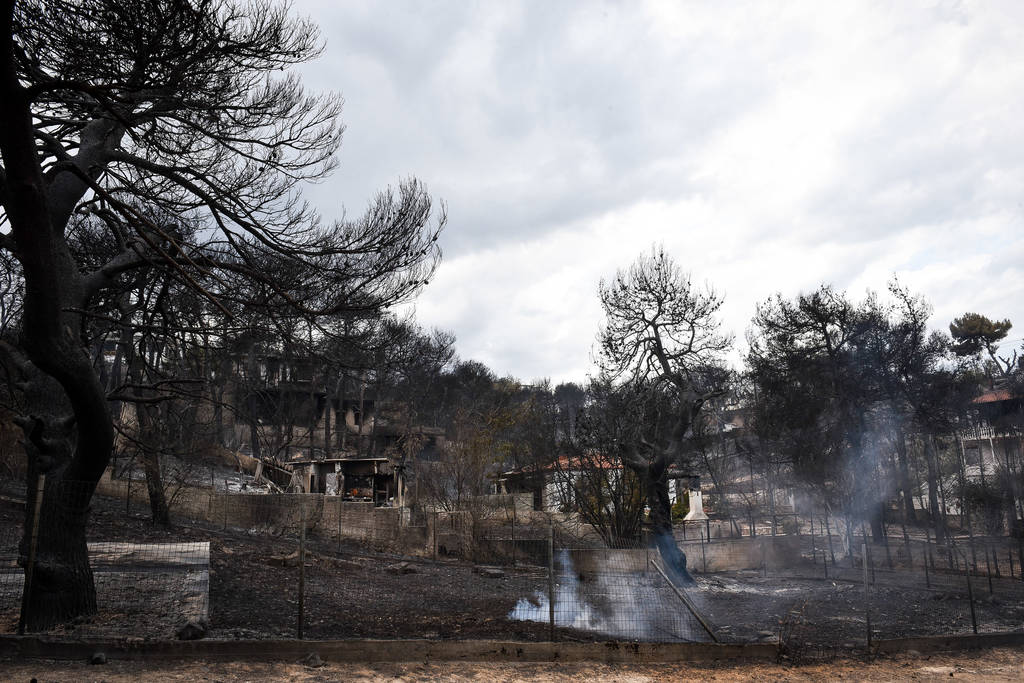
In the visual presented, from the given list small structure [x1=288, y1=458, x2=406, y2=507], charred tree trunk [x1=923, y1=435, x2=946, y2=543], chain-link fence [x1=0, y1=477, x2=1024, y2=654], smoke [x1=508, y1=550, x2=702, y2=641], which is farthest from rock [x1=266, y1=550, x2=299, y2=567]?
charred tree trunk [x1=923, y1=435, x2=946, y2=543]

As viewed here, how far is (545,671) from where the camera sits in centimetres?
841

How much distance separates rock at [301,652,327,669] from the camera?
25.6 ft

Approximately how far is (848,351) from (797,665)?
2352cm

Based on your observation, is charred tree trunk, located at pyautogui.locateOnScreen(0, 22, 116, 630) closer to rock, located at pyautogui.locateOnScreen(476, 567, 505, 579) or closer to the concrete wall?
rock, located at pyautogui.locateOnScreen(476, 567, 505, 579)

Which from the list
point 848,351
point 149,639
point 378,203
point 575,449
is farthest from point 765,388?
point 149,639

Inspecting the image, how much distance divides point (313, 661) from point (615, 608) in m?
6.08

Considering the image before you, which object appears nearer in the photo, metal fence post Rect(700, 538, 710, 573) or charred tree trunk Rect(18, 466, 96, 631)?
charred tree trunk Rect(18, 466, 96, 631)

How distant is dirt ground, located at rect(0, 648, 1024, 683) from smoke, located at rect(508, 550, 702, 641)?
2.05m

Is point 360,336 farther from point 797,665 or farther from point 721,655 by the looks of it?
point 797,665

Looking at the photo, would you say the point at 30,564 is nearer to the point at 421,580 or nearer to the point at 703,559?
the point at 421,580

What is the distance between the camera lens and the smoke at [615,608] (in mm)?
11438

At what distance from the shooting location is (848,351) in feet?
98.5

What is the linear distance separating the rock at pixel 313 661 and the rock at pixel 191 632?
1388 mm

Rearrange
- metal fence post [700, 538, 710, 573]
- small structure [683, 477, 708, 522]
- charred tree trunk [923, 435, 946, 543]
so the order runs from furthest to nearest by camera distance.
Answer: small structure [683, 477, 708, 522]
charred tree trunk [923, 435, 946, 543]
metal fence post [700, 538, 710, 573]
